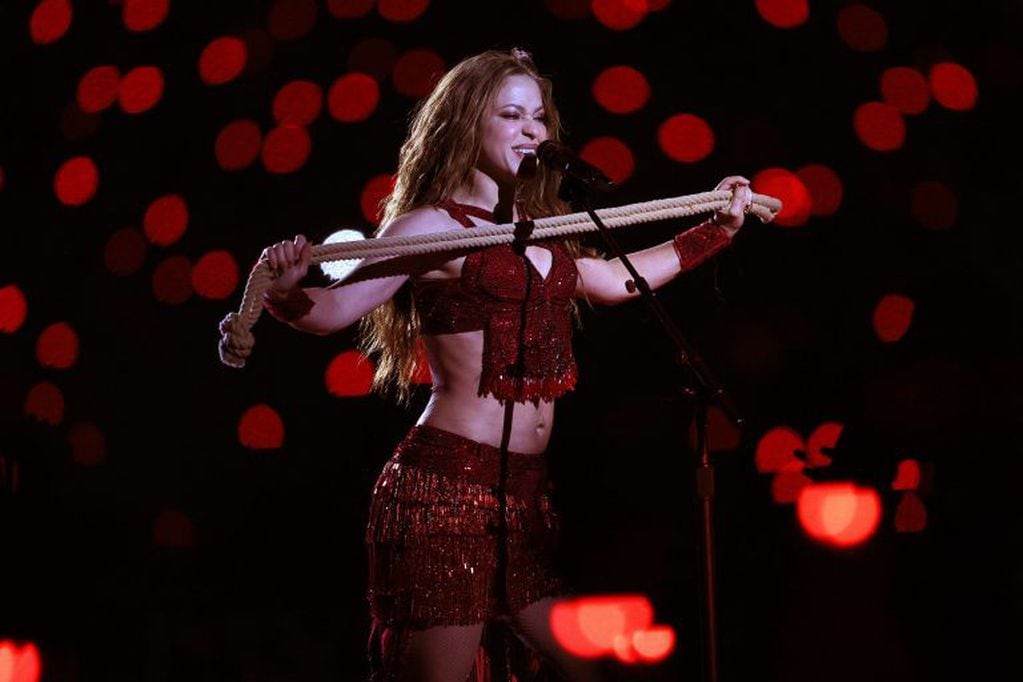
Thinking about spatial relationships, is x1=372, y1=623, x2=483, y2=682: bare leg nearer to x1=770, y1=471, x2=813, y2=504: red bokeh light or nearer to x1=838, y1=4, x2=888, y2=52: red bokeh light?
x1=770, y1=471, x2=813, y2=504: red bokeh light

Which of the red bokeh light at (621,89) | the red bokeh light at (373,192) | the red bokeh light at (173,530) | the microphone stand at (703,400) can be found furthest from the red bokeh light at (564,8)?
the red bokeh light at (173,530)

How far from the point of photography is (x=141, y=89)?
372 cm

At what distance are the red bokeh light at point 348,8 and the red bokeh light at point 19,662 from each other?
2359mm

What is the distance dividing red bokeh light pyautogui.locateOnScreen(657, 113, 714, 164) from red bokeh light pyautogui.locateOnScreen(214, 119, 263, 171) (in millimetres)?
1367

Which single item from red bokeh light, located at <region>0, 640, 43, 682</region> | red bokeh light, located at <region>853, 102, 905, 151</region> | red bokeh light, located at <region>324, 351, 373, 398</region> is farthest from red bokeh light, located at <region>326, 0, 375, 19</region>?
red bokeh light, located at <region>0, 640, 43, 682</region>

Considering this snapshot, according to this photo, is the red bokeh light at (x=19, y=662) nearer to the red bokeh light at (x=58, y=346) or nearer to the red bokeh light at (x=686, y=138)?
the red bokeh light at (x=58, y=346)

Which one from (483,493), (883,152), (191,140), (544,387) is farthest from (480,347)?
(191,140)

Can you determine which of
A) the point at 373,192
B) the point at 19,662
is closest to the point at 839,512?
the point at 373,192

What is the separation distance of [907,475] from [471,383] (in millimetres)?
1703

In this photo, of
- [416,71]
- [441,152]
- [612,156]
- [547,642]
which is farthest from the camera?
[416,71]

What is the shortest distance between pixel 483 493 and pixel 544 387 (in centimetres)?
24

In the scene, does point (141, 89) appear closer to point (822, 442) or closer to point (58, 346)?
point (58, 346)

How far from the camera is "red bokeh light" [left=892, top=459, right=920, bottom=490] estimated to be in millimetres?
3133

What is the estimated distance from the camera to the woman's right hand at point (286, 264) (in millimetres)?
1868
